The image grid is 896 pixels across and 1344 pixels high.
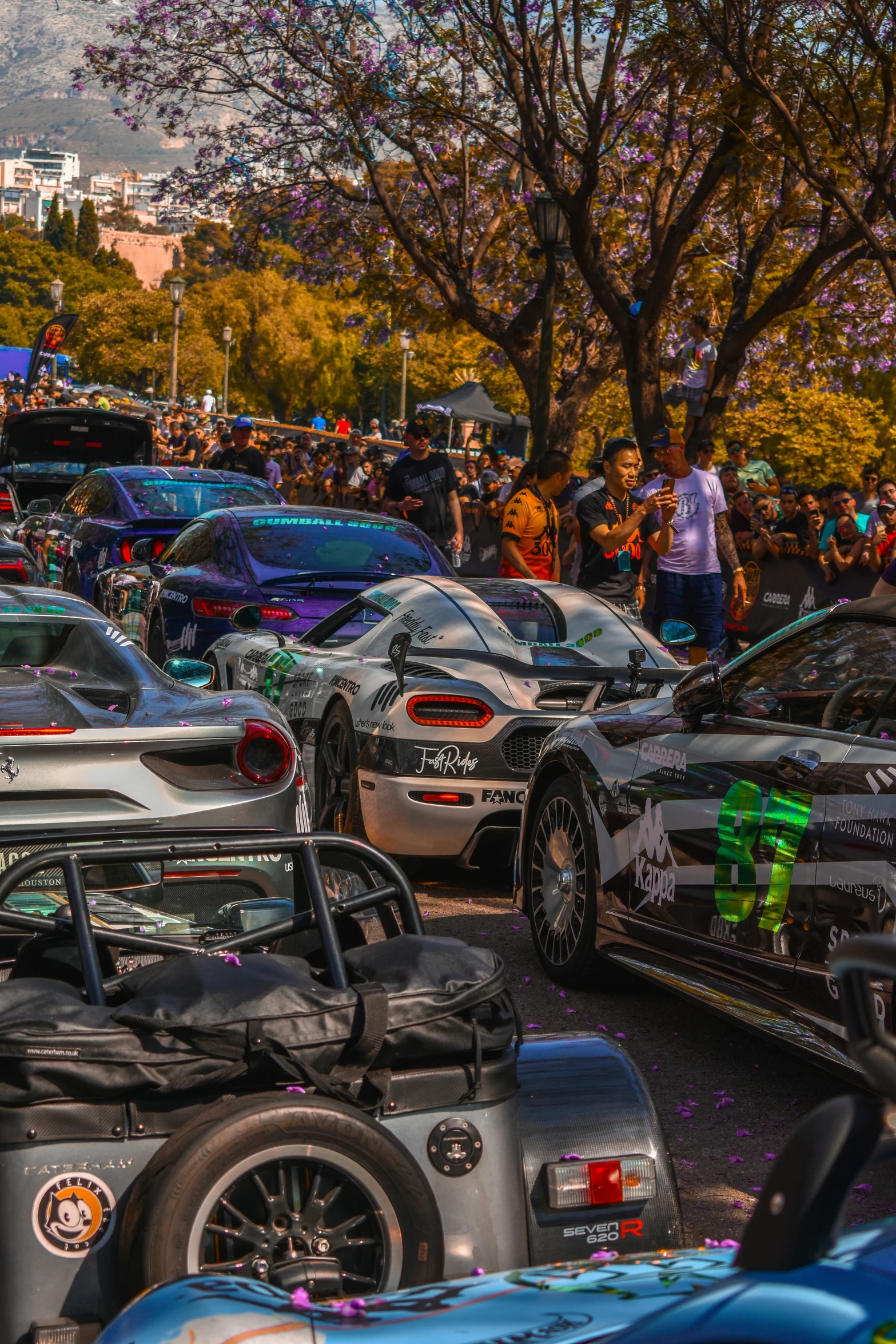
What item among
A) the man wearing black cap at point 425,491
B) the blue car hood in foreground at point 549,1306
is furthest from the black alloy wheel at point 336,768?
the man wearing black cap at point 425,491

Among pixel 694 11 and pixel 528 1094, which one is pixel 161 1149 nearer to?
pixel 528 1094

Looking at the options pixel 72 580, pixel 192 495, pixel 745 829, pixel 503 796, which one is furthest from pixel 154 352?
pixel 745 829

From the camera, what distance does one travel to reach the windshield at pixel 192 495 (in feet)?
47.5

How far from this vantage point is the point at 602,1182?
10.1 ft

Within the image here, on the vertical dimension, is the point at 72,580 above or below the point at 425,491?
below

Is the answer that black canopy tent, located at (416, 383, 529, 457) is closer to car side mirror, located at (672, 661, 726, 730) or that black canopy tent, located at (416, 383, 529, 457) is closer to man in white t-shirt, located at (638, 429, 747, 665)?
man in white t-shirt, located at (638, 429, 747, 665)

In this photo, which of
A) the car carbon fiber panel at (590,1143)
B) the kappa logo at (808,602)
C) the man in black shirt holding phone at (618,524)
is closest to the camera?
the car carbon fiber panel at (590,1143)

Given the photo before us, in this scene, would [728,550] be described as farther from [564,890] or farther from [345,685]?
[564,890]

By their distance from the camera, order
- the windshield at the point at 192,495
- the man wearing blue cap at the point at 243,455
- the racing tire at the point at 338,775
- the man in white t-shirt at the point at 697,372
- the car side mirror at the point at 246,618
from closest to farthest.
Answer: the racing tire at the point at 338,775 → the car side mirror at the point at 246,618 → the windshield at the point at 192,495 → the man in white t-shirt at the point at 697,372 → the man wearing blue cap at the point at 243,455

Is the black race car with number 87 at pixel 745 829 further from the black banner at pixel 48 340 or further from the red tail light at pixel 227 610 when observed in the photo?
the black banner at pixel 48 340

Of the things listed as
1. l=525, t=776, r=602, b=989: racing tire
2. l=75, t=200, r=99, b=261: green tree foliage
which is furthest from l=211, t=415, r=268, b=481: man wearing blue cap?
l=75, t=200, r=99, b=261: green tree foliage

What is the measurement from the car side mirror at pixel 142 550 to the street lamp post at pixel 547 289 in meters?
4.16

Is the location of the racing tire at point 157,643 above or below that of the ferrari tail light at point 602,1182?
above

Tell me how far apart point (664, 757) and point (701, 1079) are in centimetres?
104
